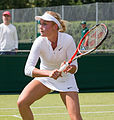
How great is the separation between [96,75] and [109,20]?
10.4 metres

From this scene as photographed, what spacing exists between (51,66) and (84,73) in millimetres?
6409

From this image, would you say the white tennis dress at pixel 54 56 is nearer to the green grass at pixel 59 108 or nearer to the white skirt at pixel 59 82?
the white skirt at pixel 59 82

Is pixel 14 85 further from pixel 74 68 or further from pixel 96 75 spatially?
pixel 74 68

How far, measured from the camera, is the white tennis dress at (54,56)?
252 inches

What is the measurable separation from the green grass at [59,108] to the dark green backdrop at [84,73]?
47 centimetres

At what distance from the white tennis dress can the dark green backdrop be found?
6.04 meters

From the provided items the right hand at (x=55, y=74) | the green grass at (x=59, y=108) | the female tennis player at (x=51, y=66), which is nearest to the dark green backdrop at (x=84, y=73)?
the green grass at (x=59, y=108)

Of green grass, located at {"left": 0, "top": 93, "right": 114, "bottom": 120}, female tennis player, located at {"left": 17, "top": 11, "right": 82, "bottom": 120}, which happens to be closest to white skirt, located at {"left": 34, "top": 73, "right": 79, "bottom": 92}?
female tennis player, located at {"left": 17, "top": 11, "right": 82, "bottom": 120}

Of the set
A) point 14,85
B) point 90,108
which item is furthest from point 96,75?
point 90,108

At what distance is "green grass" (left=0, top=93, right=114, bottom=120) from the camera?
9055 mm

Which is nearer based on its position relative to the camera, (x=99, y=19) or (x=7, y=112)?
(x=7, y=112)

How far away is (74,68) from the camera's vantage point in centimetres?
635

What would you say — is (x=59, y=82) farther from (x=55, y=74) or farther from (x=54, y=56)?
(x=55, y=74)

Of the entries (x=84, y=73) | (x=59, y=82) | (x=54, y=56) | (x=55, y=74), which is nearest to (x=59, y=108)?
(x=84, y=73)
